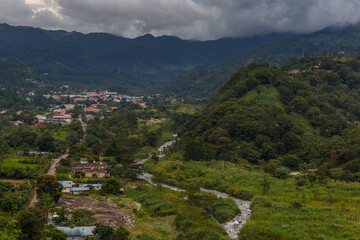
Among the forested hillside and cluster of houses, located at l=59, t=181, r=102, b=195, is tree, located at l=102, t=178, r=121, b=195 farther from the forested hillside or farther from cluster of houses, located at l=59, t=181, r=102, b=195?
the forested hillside

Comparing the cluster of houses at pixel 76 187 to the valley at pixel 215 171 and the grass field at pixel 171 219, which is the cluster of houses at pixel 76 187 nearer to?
the valley at pixel 215 171

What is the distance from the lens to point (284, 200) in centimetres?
2677

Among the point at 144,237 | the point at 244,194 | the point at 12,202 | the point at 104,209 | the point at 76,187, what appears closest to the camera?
the point at 144,237

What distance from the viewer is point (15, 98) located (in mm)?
96000

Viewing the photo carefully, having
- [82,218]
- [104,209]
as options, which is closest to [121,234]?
[82,218]

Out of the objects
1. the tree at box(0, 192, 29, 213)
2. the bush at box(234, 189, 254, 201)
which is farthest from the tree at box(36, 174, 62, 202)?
the bush at box(234, 189, 254, 201)

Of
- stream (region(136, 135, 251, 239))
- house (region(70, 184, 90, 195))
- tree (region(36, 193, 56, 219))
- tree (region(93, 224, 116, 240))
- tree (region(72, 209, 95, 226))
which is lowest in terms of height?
stream (region(136, 135, 251, 239))

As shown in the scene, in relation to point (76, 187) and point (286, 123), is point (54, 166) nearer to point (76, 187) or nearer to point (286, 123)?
point (76, 187)

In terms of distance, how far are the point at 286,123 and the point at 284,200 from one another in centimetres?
2030

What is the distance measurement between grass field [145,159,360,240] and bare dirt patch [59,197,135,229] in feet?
29.9

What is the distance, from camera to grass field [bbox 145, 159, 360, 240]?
2102 centimetres

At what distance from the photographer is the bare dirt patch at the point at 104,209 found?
23.4 meters

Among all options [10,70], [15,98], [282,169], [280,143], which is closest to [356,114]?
[280,143]

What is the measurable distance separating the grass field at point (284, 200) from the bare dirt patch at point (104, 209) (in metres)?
9.11
